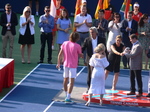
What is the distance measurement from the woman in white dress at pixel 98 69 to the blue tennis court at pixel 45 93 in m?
0.48

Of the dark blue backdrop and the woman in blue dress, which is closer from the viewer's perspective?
the woman in blue dress

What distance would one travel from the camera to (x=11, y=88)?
1456cm

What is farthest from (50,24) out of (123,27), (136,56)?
(136,56)

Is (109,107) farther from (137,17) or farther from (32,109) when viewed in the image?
(137,17)

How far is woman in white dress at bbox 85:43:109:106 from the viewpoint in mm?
12633

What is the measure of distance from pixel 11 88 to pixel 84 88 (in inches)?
90.3

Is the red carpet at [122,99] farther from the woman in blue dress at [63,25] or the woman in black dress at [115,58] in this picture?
the woman in blue dress at [63,25]

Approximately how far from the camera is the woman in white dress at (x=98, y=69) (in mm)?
12633

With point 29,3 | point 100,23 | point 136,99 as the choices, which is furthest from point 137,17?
point 29,3

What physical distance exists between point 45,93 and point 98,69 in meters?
2.22

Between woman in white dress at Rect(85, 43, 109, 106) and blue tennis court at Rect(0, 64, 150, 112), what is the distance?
48cm

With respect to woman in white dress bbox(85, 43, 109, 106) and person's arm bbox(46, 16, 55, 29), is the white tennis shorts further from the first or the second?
person's arm bbox(46, 16, 55, 29)

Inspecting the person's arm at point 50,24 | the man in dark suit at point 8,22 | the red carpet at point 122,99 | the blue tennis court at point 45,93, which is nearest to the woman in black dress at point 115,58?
the red carpet at point 122,99

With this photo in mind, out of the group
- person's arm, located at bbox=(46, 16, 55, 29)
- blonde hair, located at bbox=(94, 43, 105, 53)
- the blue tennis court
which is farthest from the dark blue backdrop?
blonde hair, located at bbox=(94, 43, 105, 53)
